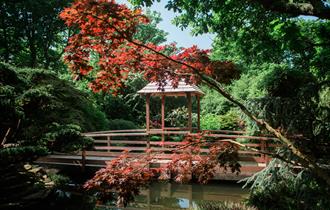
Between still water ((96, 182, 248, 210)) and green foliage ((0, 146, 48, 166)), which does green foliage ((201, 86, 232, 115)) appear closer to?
still water ((96, 182, 248, 210))

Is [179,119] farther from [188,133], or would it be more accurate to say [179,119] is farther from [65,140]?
[65,140]

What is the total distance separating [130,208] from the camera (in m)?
7.03

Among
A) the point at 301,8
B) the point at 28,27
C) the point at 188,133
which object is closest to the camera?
the point at 301,8

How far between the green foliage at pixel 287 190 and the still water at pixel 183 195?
1.95 metres

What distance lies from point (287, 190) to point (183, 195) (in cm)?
341

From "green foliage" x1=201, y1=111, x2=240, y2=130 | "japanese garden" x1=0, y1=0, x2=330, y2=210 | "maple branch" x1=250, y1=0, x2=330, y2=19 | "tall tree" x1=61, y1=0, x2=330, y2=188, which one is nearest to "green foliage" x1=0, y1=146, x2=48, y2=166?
"japanese garden" x1=0, y1=0, x2=330, y2=210

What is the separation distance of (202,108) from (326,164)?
51.5 ft

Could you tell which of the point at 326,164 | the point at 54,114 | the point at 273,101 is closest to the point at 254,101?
the point at 273,101

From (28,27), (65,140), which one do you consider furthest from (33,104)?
(28,27)

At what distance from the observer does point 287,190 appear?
212 inches

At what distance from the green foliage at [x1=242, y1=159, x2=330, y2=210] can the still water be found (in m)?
1.95

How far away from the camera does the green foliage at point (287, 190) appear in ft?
14.4

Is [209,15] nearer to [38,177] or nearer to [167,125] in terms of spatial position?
[38,177]

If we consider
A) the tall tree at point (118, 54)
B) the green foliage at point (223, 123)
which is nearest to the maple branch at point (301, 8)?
the tall tree at point (118, 54)
